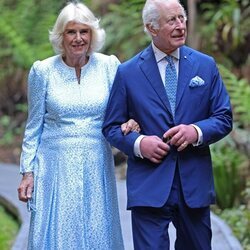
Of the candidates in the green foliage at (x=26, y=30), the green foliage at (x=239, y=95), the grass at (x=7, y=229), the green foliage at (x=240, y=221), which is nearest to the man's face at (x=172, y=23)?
the green foliage at (x=240, y=221)

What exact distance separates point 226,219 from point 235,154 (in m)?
1.43

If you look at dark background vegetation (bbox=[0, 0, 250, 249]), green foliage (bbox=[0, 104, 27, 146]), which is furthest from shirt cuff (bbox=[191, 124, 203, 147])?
green foliage (bbox=[0, 104, 27, 146])

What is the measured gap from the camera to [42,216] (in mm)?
6309

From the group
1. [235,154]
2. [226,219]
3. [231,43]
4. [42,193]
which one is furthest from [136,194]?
[231,43]

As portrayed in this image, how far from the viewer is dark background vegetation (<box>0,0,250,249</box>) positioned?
11305mm

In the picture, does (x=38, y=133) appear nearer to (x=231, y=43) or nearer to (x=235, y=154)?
(x=235, y=154)

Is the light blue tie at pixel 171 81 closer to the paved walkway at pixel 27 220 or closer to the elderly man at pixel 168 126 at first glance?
the elderly man at pixel 168 126

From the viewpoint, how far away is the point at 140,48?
1511cm

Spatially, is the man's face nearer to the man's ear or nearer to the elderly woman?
the man's ear

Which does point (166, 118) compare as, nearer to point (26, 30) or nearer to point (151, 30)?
point (151, 30)

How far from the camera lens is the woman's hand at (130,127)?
19.1ft

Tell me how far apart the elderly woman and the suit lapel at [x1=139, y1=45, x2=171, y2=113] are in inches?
17.2

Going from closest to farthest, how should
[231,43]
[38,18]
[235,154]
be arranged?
[235,154] → [231,43] → [38,18]

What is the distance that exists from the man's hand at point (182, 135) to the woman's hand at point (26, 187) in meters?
1.10
